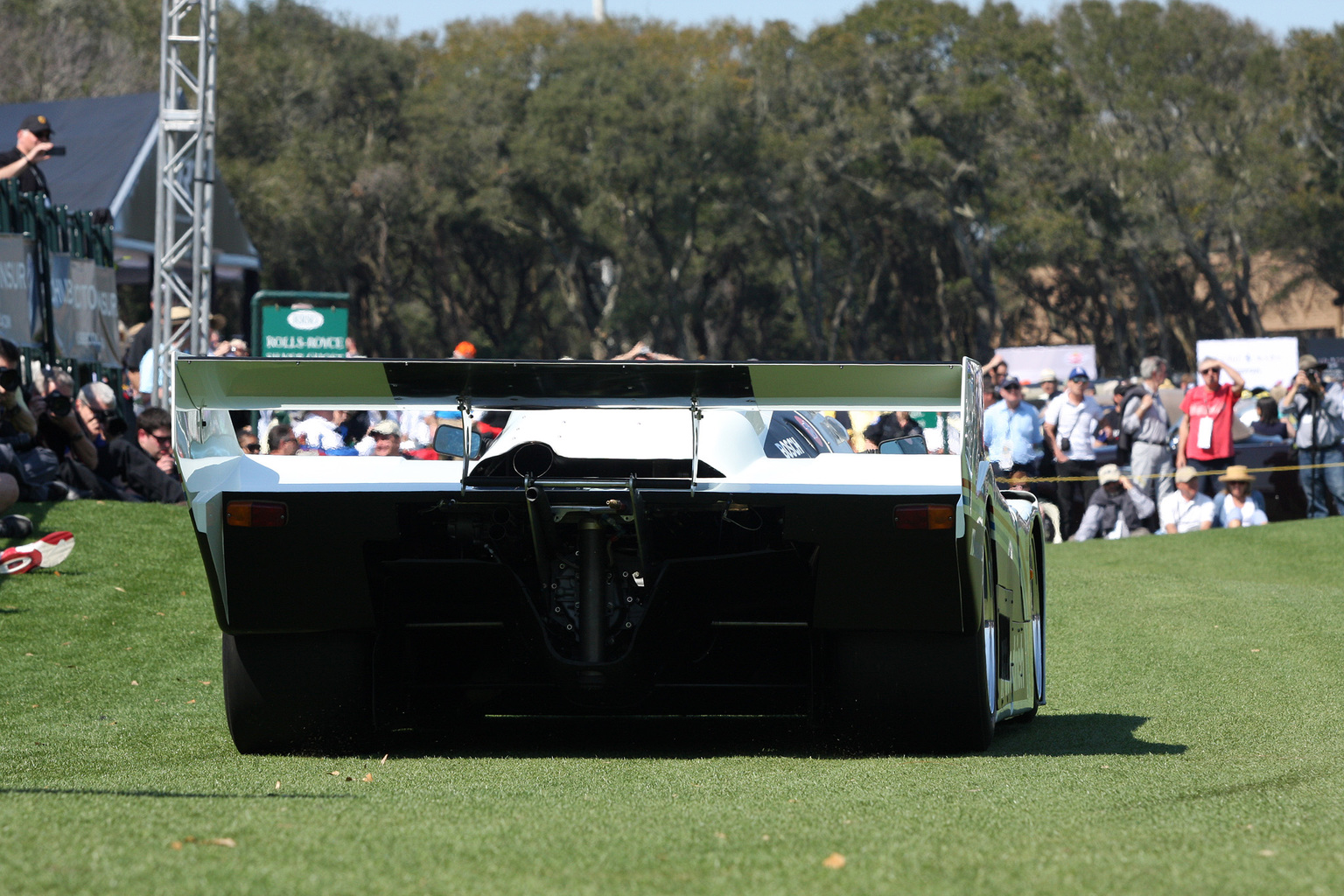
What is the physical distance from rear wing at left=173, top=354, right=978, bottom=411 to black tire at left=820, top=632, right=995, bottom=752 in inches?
36.5

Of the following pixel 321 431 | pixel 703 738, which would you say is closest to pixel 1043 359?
pixel 703 738

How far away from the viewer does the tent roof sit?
22938 mm

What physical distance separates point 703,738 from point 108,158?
64.6 feet

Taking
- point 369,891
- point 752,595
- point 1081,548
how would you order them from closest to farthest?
point 369,891 → point 752,595 → point 1081,548

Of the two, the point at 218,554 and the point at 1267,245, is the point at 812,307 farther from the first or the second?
the point at 218,554

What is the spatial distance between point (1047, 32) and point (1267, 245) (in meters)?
9.42

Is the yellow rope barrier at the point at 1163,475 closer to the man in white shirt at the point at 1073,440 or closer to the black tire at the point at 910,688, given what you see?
the man in white shirt at the point at 1073,440

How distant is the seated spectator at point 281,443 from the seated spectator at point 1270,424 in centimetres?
1516

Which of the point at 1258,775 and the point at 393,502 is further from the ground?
the point at 393,502

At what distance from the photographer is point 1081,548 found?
1536 centimetres

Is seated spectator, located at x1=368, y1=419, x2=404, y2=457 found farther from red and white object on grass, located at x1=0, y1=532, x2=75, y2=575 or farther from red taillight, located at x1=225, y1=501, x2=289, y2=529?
red and white object on grass, located at x1=0, y1=532, x2=75, y2=575

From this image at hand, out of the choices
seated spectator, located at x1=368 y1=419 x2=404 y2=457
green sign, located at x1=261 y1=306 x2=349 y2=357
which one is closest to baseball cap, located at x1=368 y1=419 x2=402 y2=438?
seated spectator, located at x1=368 y1=419 x2=404 y2=457

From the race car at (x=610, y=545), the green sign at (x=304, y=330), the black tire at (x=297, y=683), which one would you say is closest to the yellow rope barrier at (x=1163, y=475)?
the race car at (x=610, y=545)

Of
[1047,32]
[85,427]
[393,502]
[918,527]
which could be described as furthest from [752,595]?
[1047,32]
